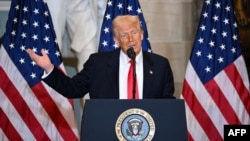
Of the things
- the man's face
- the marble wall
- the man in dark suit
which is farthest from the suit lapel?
the marble wall

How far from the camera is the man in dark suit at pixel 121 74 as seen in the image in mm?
2938

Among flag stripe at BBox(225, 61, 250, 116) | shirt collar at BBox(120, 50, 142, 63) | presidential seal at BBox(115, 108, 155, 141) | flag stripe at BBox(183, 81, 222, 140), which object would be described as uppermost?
shirt collar at BBox(120, 50, 142, 63)

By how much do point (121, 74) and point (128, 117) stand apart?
0.89m

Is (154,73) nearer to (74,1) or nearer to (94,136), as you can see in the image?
(94,136)

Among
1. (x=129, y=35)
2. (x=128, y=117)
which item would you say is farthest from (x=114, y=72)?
(x=128, y=117)

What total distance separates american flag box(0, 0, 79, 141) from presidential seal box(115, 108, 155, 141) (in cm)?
242

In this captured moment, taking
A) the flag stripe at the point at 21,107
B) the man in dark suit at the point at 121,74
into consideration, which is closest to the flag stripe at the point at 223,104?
the man in dark suit at the point at 121,74

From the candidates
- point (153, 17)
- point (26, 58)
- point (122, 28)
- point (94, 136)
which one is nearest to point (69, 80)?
point (122, 28)

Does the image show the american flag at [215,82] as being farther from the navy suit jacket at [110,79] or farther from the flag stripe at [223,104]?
the navy suit jacket at [110,79]

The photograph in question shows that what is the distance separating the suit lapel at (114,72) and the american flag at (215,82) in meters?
1.65

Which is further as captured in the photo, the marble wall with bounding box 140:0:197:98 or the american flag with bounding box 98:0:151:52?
the marble wall with bounding box 140:0:197:98

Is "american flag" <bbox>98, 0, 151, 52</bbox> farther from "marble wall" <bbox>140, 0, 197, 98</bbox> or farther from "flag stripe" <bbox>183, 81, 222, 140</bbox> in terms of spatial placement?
"flag stripe" <bbox>183, 81, 222, 140</bbox>

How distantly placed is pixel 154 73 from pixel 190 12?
238cm

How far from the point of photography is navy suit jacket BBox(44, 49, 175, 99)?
3002 millimetres
